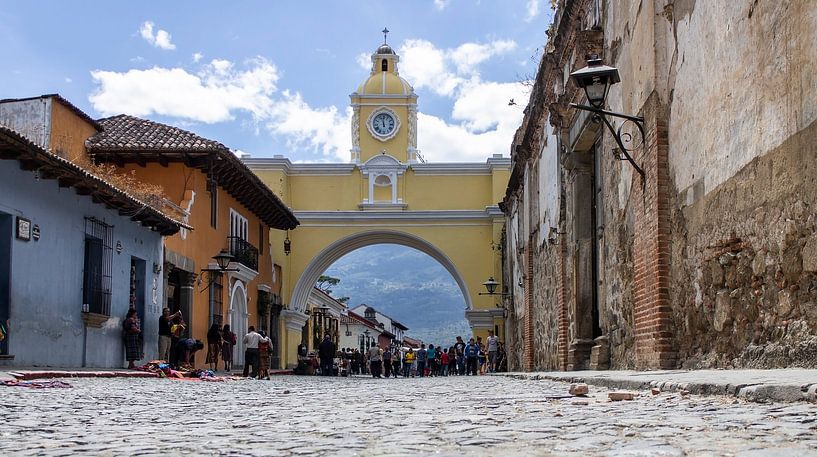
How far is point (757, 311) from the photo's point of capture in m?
7.07

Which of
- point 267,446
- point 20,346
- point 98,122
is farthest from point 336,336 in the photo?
point 267,446

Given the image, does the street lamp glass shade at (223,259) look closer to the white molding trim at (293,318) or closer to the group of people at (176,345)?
the group of people at (176,345)

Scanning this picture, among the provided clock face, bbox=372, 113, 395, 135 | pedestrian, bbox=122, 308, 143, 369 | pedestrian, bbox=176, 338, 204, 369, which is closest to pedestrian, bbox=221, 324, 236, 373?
pedestrian, bbox=176, 338, 204, 369

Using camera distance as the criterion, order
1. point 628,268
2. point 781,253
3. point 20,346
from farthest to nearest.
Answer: point 20,346, point 628,268, point 781,253

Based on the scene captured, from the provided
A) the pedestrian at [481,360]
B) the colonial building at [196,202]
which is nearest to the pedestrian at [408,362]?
the pedestrian at [481,360]

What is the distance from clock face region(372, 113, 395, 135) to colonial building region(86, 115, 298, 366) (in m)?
15.2

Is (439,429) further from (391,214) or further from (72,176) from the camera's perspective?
(391,214)

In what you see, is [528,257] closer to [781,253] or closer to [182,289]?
[182,289]

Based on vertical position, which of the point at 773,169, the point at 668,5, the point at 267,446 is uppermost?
the point at 668,5

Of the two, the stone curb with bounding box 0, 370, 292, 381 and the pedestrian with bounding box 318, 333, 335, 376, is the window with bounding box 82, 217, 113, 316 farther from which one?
the pedestrian with bounding box 318, 333, 335, 376

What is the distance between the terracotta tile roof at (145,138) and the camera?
22672 millimetres

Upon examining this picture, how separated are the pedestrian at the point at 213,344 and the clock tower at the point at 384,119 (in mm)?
18871

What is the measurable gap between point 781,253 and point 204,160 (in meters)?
18.4

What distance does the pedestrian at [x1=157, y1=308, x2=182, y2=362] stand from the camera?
1939 centimetres
